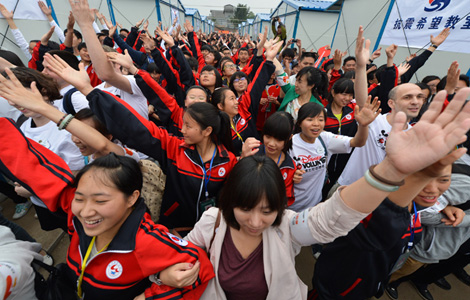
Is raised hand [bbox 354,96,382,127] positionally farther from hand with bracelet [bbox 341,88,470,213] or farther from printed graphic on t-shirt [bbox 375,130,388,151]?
hand with bracelet [bbox 341,88,470,213]

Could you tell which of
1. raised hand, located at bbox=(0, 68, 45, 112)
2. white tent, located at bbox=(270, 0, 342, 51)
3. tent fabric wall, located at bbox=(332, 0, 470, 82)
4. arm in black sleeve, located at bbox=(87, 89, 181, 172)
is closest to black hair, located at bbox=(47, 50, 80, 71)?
raised hand, located at bbox=(0, 68, 45, 112)

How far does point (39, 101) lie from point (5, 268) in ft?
3.35

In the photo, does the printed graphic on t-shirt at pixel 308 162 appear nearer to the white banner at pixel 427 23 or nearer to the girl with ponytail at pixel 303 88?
the girl with ponytail at pixel 303 88

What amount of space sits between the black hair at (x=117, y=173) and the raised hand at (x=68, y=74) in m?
0.73

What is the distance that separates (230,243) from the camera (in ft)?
4.15

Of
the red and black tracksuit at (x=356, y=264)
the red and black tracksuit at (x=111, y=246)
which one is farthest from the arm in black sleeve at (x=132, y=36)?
the red and black tracksuit at (x=356, y=264)

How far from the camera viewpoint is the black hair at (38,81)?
1.84 m

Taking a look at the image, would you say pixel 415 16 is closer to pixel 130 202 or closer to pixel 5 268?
pixel 130 202

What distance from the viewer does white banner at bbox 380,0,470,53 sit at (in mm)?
4430

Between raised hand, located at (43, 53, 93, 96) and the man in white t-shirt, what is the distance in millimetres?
2824

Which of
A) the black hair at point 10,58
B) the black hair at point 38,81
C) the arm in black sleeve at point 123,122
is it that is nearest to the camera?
the arm in black sleeve at point 123,122

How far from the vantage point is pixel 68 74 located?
164 cm

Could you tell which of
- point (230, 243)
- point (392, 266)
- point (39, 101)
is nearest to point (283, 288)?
point (230, 243)

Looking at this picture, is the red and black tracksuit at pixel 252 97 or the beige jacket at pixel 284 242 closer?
the beige jacket at pixel 284 242
